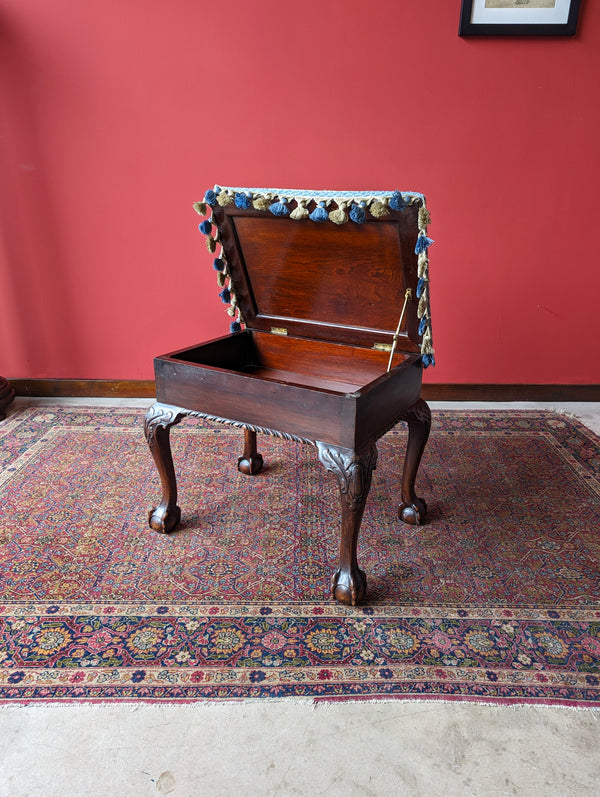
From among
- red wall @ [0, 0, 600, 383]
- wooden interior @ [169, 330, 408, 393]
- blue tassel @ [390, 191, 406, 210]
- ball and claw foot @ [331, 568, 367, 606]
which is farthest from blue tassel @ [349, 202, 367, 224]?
red wall @ [0, 0, 600, 383]

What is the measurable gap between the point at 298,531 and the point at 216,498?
1.42 feet

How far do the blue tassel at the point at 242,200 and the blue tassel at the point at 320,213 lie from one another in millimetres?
254

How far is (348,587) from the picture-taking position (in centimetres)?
170

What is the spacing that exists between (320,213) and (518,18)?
199 centimetres

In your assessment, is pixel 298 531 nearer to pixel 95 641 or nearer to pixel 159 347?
pixel 95 641

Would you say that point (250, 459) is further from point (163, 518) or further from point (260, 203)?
point (260, 203)

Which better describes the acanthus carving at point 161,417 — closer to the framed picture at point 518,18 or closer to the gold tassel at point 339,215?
the gold tassel at point 339,215

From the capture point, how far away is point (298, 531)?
210cm

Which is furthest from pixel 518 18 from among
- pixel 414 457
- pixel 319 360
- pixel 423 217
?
pixel 414 457

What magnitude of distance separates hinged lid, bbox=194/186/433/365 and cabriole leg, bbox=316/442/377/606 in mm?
537

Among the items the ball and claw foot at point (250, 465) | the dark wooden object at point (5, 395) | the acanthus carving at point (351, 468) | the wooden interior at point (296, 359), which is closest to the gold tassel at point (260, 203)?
the wooden interior at point (296, 359)

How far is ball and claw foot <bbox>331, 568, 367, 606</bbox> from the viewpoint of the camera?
169cm

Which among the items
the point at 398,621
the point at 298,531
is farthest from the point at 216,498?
the point at 398,621

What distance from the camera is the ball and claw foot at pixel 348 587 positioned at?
5.56ft
